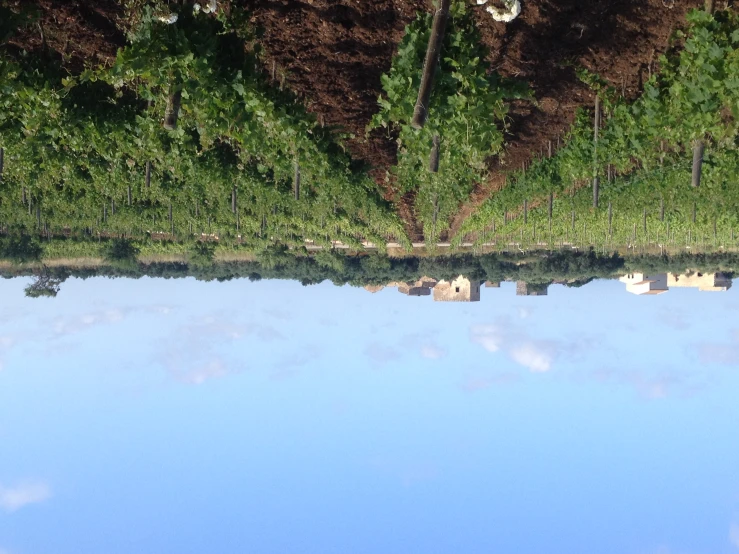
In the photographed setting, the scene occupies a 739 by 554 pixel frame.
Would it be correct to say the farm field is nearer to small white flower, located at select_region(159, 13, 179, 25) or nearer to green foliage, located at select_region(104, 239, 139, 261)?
small white flower, located at select_region(159, 13, 179, 25)

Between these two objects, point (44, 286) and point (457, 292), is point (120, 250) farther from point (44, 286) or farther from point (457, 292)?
point (457, 292)

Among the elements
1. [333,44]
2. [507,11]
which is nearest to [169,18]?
[333,44]

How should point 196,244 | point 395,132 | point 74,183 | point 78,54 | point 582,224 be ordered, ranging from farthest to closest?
point 196,244, point 582,224, point 74,183, point 395,132, point 78,54

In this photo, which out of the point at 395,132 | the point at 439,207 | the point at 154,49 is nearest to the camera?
the point at 154,49

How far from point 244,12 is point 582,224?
57.3 ft

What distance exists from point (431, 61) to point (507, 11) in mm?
2624

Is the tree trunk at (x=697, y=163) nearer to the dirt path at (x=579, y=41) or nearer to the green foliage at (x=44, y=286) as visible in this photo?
the dirt path at (x=579, y=41)

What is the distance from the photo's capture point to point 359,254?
38.8 meters

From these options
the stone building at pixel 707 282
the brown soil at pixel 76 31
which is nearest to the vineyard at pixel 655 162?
the brown soil at pixel 76 31

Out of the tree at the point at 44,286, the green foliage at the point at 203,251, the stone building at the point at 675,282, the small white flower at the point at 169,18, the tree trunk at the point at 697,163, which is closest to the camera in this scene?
the small white flower at the point at 169,18

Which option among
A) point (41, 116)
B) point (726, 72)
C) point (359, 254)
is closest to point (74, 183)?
point (41, 116)

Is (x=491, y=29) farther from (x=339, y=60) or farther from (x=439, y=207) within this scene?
(x=439, y=207)

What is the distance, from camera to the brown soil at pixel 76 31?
10039 mm

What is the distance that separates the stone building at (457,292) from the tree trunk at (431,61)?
182 ft
